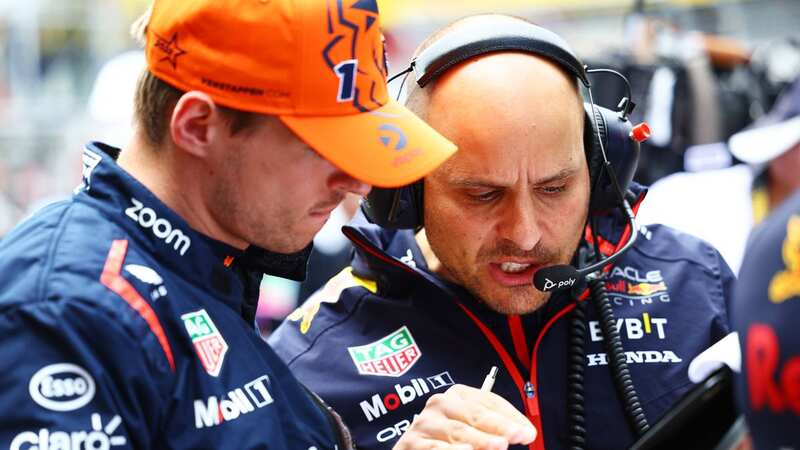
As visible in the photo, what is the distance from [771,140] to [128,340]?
229cm

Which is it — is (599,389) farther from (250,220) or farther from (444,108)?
(250,220)

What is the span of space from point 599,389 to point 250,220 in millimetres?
904

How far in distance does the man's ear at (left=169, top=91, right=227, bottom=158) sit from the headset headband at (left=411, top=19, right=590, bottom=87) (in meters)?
0.67

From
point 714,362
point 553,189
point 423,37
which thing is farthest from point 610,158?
point 423,37

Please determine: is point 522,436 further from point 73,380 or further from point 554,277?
point 73,380

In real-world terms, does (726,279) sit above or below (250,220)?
below

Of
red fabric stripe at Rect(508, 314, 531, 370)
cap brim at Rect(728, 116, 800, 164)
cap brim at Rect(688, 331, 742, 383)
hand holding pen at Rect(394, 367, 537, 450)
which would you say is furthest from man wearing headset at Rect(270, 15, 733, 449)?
cap brim at Rect(728, 116, 800, 164)

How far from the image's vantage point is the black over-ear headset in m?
2.18

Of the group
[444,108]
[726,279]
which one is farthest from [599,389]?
[444,108]

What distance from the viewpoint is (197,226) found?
1740 mm

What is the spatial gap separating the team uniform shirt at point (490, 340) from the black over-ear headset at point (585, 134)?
0.11m

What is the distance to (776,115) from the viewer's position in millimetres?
3311

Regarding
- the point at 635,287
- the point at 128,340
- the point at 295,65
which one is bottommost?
the point at 635,287

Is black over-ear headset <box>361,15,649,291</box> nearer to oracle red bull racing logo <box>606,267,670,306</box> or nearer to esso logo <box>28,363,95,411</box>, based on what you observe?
oracle red bull racing logo <box>606,267,670,306</box>
